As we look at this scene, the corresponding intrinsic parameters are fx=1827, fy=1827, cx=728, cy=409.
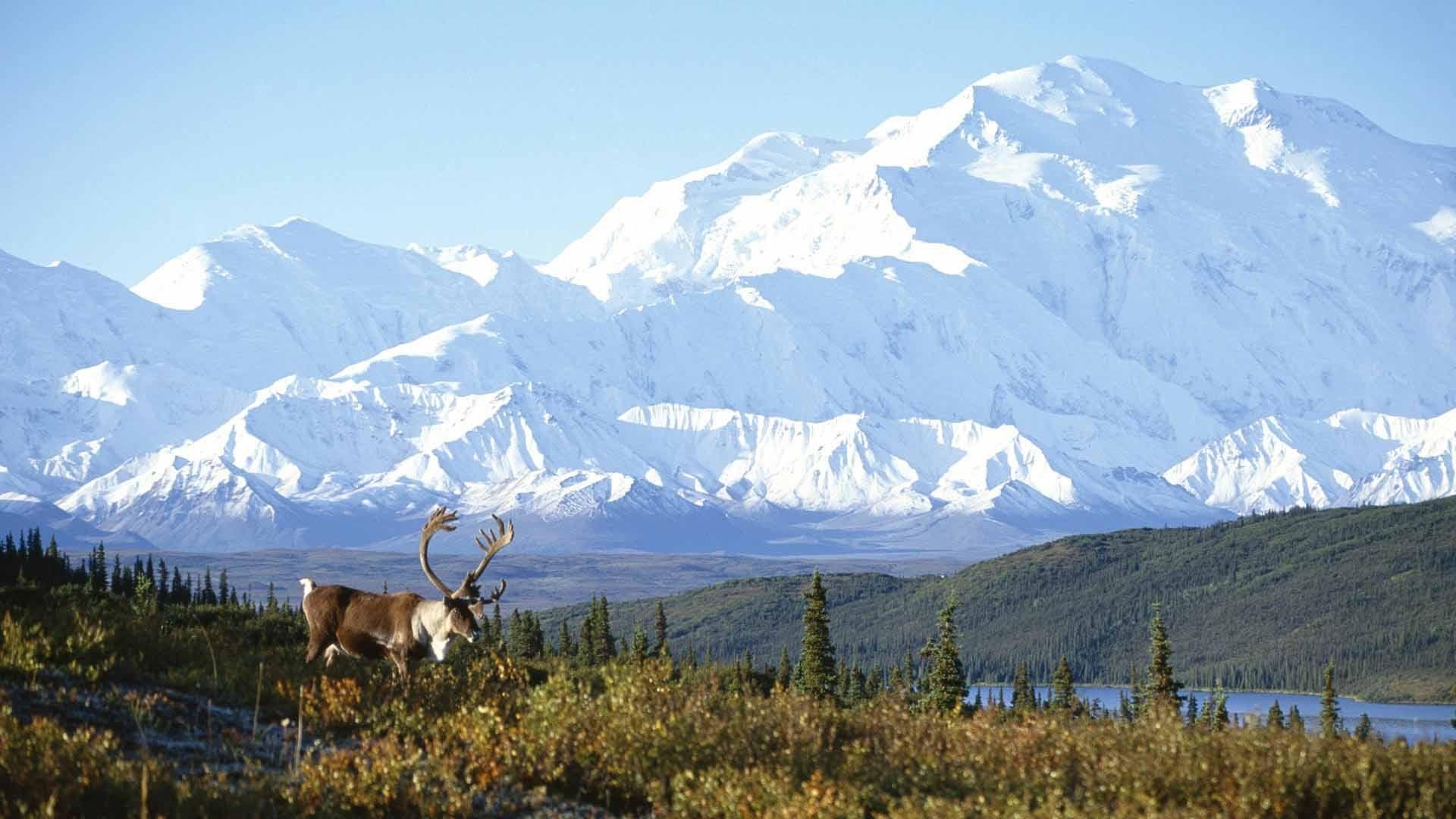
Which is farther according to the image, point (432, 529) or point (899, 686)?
point (899, 686)

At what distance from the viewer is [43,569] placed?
10000 centimetres

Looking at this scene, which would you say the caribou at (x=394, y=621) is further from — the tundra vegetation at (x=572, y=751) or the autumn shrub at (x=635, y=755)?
the autumn shrub at (x=635, y=755)

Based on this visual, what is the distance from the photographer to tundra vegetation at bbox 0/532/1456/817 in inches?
760

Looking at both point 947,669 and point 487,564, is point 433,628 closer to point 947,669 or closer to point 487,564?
point 487,564

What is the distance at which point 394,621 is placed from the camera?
1094 inches

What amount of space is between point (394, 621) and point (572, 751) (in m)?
6.69

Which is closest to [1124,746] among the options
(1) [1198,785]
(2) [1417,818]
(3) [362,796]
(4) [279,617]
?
(1) [1198,785]

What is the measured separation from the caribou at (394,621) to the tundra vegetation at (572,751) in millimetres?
610

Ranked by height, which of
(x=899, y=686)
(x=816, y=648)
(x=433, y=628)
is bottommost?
(x=899, y=686)

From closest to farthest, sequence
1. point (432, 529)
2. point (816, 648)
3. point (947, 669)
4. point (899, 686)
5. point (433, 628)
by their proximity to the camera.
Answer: point (433, 628), point (432, 529), point (899, 686), point (947, 669), point (816, 648)

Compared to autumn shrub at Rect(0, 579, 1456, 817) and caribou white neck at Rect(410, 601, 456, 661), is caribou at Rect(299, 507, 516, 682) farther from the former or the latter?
autumn shrub at Rect(0, 579, 1456, 817)

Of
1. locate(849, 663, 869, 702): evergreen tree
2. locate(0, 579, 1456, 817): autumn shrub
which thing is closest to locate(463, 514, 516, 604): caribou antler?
locate(0, 579, 1456, 817): autumn shrub

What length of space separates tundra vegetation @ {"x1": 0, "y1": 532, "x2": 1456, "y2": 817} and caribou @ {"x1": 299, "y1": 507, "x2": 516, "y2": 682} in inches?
24.0

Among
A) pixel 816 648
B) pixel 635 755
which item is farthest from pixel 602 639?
pixel 635 755
